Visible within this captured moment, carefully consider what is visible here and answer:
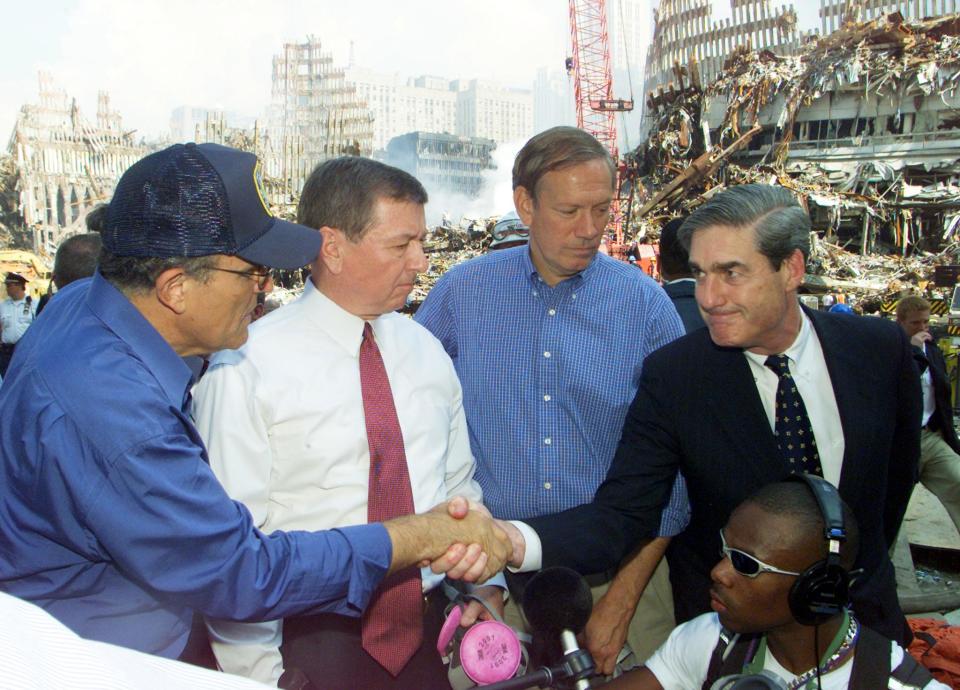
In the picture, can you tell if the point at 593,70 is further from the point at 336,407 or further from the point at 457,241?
the point at 336,407

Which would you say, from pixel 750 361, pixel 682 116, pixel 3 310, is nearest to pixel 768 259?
pixel 750 361

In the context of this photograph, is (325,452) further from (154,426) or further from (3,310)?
(3,310)

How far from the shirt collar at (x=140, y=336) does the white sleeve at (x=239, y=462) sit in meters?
0.43

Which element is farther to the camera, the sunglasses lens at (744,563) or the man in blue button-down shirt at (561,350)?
the man in blue button-down shirt at (561,350)

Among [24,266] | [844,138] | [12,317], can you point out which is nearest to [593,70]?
A: [844,138]

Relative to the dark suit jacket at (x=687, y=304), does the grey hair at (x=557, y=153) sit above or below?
above

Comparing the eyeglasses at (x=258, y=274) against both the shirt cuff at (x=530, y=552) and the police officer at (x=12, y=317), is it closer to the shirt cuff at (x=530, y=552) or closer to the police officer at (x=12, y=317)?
the shirt cuff at (x=530, y=552)

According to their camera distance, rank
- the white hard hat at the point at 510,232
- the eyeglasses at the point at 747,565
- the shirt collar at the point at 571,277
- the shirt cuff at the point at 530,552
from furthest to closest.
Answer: the white hard hat at the point at 510,232 < the shirt collar at the point at 571,277 < the shirt cuff at the point at 530,552 < the eyeglasses at the point at 747,565

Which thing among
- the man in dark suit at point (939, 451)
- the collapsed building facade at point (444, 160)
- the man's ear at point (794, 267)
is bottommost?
the man in dark suit at point (939, 451)

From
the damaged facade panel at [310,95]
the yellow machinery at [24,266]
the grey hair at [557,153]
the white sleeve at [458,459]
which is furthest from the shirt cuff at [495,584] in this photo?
the damaged facade panel at [310,95]

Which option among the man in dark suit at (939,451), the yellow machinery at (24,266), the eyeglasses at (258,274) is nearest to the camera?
the eyeglasses at (258,274)

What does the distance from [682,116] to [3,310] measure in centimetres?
3385

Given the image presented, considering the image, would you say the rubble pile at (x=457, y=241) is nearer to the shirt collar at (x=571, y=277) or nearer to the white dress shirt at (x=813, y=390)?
the shirt collar at (x=571, y=277)

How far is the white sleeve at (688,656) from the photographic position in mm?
2547
